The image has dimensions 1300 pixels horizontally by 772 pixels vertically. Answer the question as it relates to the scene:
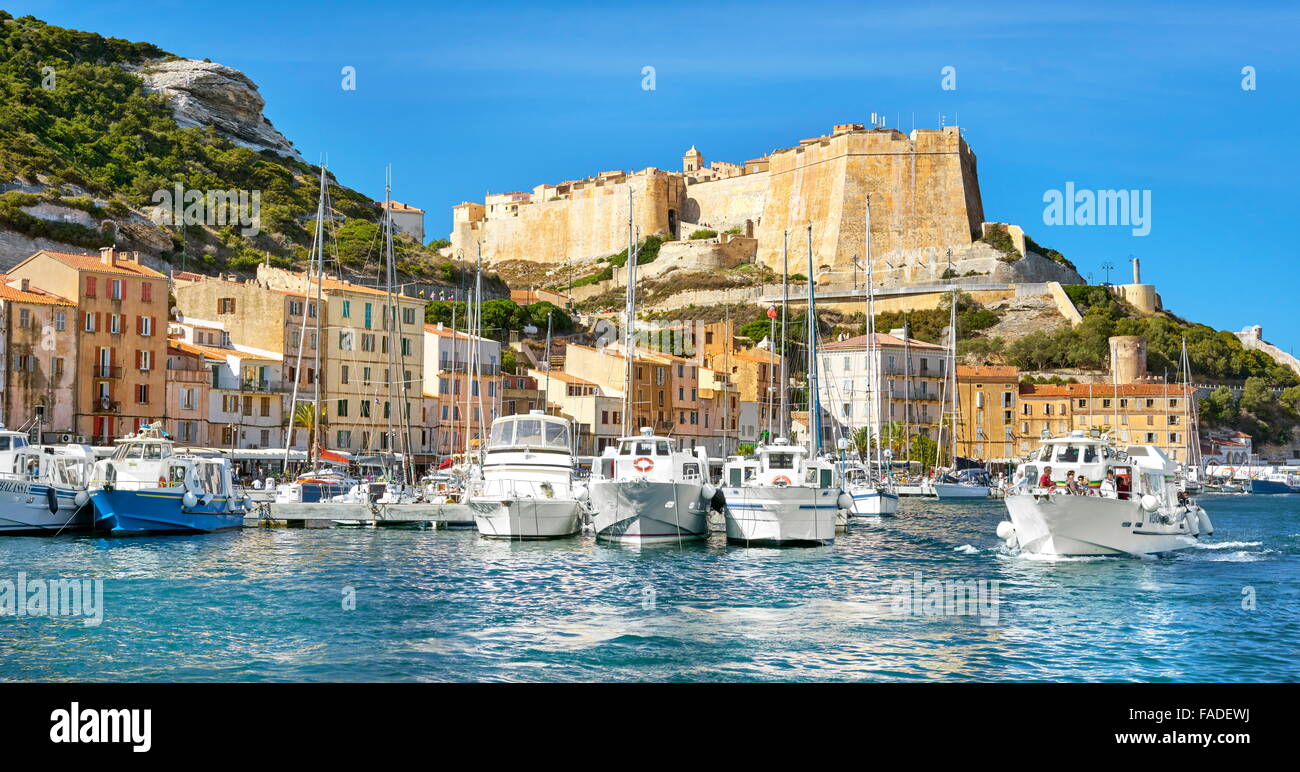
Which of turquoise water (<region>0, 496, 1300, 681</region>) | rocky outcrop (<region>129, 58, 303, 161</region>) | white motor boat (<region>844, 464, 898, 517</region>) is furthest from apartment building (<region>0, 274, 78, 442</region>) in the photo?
rocky outcrop (<region>129, 58, 303, 161</region>)

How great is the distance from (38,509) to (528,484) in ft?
43.0

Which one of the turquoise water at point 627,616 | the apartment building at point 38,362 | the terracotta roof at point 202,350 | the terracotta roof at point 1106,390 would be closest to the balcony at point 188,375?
the terracotta roof at point 202,350

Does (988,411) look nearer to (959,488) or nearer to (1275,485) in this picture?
(1275,485)

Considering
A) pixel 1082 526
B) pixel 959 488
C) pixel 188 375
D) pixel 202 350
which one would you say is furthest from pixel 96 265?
pixel 959 488

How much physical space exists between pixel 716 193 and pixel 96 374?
82614mm

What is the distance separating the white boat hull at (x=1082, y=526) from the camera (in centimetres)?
2841

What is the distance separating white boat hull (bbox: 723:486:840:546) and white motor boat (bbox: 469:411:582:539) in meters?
4.83

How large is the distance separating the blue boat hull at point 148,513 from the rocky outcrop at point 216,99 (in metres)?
81.7

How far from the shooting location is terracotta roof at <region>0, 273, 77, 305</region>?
48.5m

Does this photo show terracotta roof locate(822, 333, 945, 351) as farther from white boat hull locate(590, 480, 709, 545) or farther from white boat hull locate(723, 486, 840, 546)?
white boat hull locate(590, 480, 709, 545)

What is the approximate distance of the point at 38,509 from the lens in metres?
34.4

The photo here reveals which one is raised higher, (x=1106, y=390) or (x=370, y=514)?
(x=1106, y=390)
